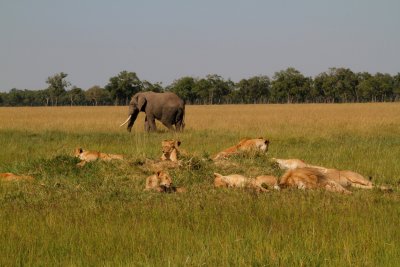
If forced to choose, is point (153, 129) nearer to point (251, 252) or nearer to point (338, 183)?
point (338, 183)

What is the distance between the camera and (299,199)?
7598mm

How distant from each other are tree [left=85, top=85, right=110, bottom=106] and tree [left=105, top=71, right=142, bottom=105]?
2728 centimetres

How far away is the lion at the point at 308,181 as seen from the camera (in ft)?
28.2

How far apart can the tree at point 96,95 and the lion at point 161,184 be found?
122018 millimetres

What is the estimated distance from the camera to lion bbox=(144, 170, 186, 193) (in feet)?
28.2

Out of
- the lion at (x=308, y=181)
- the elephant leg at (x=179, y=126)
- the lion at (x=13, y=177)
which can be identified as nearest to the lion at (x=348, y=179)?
the lion at (x=308, y=181)

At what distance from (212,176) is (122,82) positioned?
91565 mm

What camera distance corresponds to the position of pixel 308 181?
28.6 ft

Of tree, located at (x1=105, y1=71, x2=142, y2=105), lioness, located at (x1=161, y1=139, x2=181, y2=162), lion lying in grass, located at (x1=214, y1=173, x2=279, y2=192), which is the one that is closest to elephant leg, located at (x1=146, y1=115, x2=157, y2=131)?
lioness, located at (x1=161, y1=139, x2=181, y2=162)

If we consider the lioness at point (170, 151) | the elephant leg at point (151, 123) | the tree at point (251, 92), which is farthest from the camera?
the tree at point (251, 92)

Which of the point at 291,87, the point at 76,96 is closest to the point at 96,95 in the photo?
the point at 76,96

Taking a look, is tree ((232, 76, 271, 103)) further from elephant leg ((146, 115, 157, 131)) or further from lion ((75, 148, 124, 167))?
lion ((75, 148, 124, 167))

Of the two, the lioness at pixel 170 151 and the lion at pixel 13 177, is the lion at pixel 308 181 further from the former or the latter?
the lion at pixel 13 177

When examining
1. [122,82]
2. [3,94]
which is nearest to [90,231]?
[122,82]
